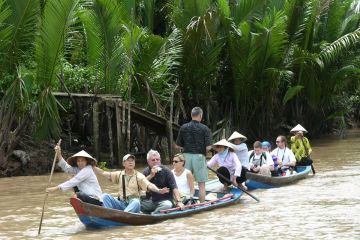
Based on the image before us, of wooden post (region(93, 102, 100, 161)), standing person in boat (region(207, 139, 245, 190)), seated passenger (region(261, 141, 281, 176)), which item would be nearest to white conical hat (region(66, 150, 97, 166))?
standing person in boat (region(207, 139, 245, 190))

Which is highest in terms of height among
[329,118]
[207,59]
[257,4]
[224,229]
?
[257,4]

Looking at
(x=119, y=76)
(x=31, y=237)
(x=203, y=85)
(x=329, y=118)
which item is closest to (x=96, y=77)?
(x=119, y=76)

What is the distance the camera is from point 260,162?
44.8ft

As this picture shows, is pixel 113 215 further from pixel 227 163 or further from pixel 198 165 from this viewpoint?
pixel 227 163

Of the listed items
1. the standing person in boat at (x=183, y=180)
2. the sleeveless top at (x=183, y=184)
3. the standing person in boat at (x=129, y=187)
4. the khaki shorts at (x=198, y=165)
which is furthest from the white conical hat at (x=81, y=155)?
the khaki shorts at (x=198, y=165)

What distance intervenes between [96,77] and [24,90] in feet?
10.5

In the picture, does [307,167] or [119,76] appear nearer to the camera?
[307,167]

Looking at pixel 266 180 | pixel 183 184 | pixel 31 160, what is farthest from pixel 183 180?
pixel 31 160

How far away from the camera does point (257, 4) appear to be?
22.2 m

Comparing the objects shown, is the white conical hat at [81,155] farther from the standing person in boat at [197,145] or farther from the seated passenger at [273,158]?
the seated passenger at [273,158]

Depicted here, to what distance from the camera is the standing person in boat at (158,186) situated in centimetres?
965

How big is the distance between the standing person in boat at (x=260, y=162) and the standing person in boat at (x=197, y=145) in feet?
9.00

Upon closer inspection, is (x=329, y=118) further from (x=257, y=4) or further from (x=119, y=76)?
(x=119, y=76)

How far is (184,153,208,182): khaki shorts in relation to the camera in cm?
1088
